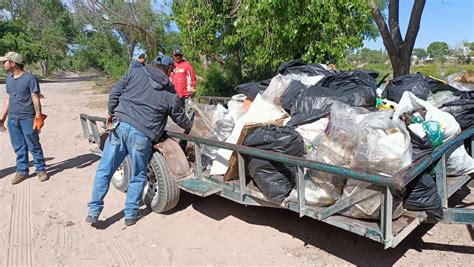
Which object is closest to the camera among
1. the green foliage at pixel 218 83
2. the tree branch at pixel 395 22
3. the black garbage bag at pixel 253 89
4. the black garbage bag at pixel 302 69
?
the black garbage bag at pixel 253 89

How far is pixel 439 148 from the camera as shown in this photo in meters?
2.56

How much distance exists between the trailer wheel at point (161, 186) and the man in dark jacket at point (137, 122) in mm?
111

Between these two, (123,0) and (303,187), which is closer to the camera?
(303,187)

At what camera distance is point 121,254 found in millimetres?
3227

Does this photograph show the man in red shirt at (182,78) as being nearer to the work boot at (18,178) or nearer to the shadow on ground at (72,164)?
the shadow on ground at (72,164)

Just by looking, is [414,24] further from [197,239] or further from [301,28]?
[197,239]

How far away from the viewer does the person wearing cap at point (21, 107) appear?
4.91 metres

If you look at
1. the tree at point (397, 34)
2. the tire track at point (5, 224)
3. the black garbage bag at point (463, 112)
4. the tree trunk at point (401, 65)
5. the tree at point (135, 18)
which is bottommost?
the tire track at point (5, 224)

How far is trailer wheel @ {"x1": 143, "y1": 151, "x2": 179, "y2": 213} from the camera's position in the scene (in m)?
3.64

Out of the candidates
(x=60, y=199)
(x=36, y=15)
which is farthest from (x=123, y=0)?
(x=36, y=15)

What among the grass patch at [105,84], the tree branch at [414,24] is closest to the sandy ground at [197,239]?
the tree branch at [414,24]

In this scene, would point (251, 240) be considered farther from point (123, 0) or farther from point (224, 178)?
point (123, 0)

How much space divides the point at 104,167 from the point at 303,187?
80.4 inches

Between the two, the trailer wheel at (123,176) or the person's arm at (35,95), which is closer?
the trailer wheel at (123,176)
